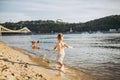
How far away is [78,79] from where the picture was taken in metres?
11.8

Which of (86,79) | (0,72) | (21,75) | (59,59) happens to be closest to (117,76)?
(86,79)

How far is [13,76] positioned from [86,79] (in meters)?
5.12

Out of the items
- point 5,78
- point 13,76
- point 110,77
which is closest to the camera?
point 5,78

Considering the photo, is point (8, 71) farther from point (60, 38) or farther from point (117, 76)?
point (117, 76)

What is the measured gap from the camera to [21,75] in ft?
28.5

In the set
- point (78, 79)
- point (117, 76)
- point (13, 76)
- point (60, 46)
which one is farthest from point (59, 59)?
point (13, 76)

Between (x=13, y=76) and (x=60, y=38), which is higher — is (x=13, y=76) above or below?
below

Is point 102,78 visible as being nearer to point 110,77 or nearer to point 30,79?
point 110,77

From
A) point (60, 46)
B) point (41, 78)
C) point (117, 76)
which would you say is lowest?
point (117, 76)

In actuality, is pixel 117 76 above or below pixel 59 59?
below

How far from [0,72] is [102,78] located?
266 inches

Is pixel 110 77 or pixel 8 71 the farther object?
pixel 110 77

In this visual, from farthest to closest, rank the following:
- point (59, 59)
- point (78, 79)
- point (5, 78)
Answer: point (59, 59) < point (78, 79) < point (5, 78)

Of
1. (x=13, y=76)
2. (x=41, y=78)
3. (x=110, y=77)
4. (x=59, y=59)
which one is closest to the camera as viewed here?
(x=13, y=76)
